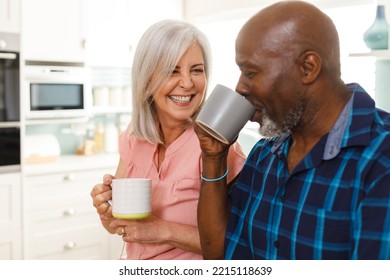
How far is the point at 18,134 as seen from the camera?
9.71 ft

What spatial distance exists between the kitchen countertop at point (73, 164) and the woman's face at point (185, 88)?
72.3 inches

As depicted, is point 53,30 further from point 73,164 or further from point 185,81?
point 185,81

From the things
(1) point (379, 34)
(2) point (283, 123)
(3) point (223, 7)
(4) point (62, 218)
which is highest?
(3) point (223, 7)

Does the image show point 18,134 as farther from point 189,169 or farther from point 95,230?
point 189,169

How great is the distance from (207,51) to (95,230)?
85.2 inches

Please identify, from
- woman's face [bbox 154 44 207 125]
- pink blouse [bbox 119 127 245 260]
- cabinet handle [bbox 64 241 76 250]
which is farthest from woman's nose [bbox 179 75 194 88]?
cabinet handle [bbox 64 241 76 250]

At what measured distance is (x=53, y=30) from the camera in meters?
3.17

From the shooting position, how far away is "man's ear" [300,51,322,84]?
0.91m

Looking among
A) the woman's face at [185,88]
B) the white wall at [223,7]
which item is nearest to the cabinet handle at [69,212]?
the white wall at [223,7]

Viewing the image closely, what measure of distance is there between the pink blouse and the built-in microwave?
75.5 inches

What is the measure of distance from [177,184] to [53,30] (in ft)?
7.16

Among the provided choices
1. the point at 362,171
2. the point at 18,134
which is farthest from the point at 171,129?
the point at 18,134

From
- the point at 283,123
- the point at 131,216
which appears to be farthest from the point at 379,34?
the point at 131,216

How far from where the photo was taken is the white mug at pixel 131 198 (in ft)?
3.83
